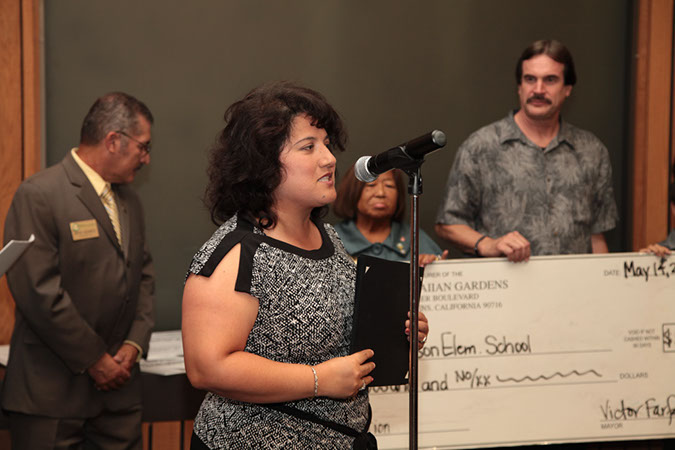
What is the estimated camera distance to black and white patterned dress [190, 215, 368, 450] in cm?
157

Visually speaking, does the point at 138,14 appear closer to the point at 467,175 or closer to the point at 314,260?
the point at 467,175

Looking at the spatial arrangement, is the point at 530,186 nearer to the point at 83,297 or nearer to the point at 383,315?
the point at 383,315

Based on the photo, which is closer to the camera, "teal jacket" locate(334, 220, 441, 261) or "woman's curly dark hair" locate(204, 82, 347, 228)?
"woman's curly dark hair" locate(204, 82, 347, 228)

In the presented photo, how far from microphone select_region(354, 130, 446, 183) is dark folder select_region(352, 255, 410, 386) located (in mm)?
200

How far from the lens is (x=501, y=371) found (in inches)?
118

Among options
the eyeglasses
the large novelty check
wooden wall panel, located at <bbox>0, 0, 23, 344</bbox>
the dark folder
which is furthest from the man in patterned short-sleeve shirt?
wooden wall panel, located at <bbox>0, 0, 23, 344</bbox>

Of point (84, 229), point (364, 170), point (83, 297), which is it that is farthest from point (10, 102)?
point (364, 170)

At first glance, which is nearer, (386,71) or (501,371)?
(501,371)

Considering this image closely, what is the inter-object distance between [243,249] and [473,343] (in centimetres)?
166

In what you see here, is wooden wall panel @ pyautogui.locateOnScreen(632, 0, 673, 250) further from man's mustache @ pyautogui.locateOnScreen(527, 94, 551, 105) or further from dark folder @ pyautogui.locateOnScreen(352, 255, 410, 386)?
dark folder @ pyautogui.locateOnScreen(352, 255, 410, 386)

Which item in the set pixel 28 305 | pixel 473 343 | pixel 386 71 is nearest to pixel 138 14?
pixel 386 71

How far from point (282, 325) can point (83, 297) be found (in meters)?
1.58

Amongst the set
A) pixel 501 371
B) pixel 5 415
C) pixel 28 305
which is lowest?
pixel 5 415

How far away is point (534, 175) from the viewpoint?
3273mm
